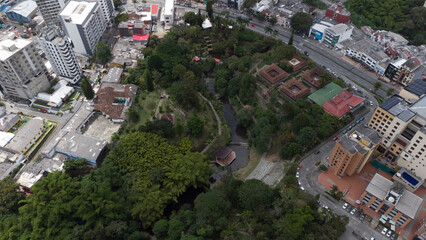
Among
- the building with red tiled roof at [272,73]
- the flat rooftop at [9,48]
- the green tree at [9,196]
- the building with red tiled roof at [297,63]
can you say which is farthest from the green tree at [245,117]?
the flat rooftop at [9,48]

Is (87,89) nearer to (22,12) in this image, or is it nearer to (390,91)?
(22,12)

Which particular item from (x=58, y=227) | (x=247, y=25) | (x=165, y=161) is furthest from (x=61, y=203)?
(x=247, y=25)

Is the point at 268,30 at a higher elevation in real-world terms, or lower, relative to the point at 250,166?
higher

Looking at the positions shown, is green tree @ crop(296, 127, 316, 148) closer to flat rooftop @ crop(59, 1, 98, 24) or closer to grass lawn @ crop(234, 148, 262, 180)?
grass lawn @ crop(234, 148, 262, 180)

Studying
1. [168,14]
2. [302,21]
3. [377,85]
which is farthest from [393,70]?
[168,14]

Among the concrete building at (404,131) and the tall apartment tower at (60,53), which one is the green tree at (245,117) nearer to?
the concrete building at (404,131)

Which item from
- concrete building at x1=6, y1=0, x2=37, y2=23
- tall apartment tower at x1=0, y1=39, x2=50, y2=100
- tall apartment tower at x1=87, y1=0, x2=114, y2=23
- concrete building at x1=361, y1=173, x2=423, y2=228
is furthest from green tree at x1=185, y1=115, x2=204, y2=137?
concrete building at x1=6, y1=0, x2=37, y2=23
